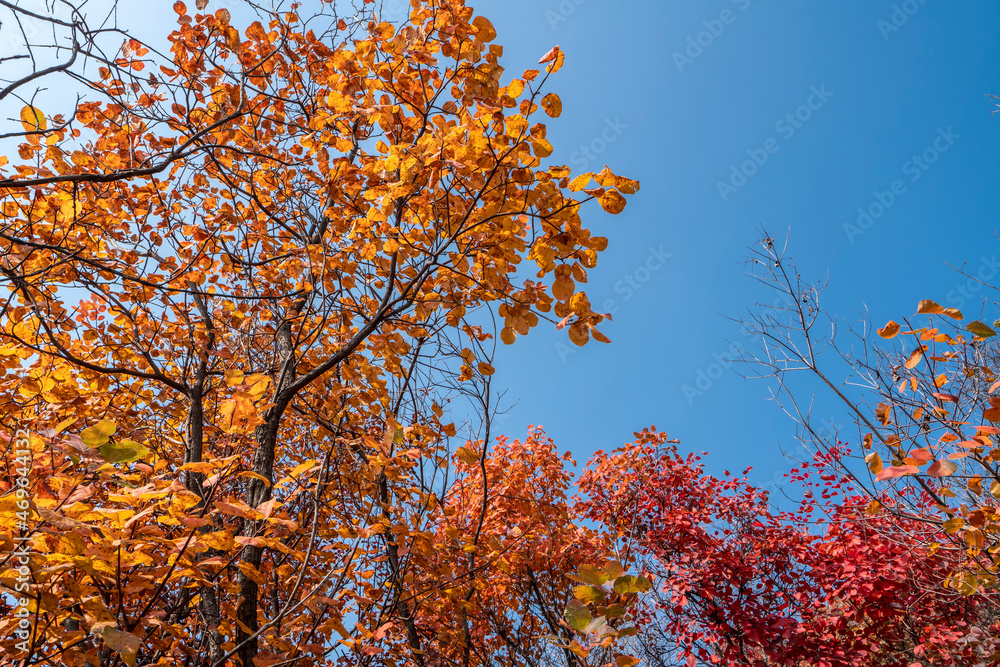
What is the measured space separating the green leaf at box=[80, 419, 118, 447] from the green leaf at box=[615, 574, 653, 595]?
1.48 m

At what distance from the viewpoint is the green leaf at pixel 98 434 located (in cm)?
142

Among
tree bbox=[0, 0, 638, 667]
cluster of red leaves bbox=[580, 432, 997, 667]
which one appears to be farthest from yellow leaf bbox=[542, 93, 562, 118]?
cluster of red leaves bbox=[580, 432, 997, 667]

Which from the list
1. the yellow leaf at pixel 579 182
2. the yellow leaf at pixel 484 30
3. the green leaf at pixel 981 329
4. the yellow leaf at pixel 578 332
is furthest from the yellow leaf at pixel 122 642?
the green leaf at pixel 981 329

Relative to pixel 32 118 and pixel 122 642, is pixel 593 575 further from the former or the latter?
pixel 32 118

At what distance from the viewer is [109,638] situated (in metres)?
1.43

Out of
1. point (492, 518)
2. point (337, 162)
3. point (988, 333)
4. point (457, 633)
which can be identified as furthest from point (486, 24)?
point (492, 518)

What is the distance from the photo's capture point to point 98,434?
1.45 meters

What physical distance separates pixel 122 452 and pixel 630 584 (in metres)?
1.47

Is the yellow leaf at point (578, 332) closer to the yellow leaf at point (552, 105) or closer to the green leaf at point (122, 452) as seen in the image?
the yellow leaf at point (552, 105)

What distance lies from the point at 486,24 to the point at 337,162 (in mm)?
1185

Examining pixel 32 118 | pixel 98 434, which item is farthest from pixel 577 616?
pixel 32 118

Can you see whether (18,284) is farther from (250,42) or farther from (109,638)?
(250,42)

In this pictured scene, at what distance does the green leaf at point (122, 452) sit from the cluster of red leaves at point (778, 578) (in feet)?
16.1

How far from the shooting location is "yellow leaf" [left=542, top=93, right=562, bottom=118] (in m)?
2.17
